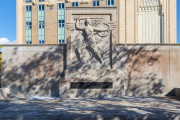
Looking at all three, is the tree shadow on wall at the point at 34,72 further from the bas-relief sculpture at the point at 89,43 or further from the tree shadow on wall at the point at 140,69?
the tree shadow on wall at the point at 140,69

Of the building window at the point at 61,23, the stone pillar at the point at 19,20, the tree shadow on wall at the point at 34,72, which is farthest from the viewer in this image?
the stone pillar at the point at 19,20

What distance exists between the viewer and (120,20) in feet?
94.3

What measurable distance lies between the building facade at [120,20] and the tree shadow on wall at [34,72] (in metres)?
10.5

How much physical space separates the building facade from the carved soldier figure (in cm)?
933

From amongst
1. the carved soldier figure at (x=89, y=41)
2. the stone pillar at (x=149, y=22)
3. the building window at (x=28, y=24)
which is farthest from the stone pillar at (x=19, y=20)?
the carved soldier figure at (x=89, y=41)

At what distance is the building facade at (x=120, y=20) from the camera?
90.0ft

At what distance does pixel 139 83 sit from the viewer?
414 inches

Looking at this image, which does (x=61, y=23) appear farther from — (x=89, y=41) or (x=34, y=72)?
(x=89, y=41)

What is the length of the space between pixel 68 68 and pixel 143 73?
5.41 m

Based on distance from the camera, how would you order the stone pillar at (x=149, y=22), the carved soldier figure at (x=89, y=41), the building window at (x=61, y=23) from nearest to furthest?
the carved soldier figure at (x=89, y=41), the stone pillar at (x=149, y=22), the building window at (x=61, y=23)

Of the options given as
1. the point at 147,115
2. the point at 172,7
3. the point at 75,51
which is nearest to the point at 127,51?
the point at 75,51

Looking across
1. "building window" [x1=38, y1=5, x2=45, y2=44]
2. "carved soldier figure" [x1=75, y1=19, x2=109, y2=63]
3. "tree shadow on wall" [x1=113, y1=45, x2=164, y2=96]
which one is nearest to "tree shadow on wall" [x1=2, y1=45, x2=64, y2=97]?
"carved soldier figure" [x1=75, y1=19, x2=109, y2=63]

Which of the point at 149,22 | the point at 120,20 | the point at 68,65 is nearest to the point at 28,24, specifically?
the point at 120,20

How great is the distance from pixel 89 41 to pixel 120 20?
20.7 metres
